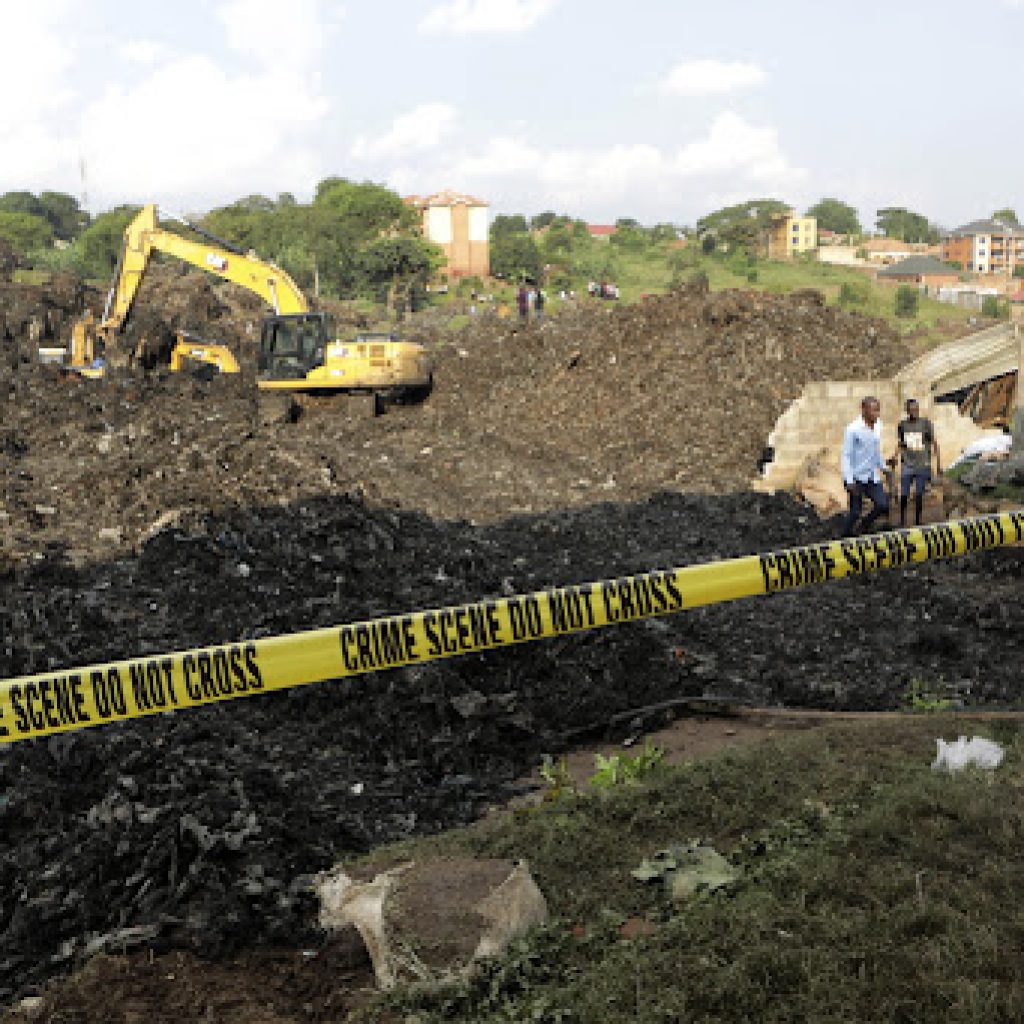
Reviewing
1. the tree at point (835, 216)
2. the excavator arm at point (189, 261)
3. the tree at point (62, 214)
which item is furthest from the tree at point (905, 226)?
the excavator arm at point (189, 261)

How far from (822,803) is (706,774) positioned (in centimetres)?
66

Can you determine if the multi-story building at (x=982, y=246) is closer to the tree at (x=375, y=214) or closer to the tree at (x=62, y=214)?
the tree at (x=375, y=214)

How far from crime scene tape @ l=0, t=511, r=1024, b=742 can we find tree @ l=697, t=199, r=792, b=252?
8715cm

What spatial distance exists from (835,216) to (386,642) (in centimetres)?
18003

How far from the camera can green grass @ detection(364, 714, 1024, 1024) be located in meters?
3.10

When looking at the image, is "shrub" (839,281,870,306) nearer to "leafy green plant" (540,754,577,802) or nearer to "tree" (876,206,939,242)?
"leafy green plant" (540,754,577,802)

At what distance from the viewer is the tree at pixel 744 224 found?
9275cm

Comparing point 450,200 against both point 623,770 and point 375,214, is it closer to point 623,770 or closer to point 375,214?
point 375,214

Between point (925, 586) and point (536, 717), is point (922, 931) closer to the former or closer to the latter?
point (536, 717)

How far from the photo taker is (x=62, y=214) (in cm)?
15650

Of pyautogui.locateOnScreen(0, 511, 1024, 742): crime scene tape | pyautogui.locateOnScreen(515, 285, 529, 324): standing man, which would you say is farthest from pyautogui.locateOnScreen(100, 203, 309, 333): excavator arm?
pyautogui.locateOnScreen(0, 511, 1024, 742): crime scene tape

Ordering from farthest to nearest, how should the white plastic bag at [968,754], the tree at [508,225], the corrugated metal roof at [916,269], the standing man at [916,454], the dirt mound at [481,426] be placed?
the tree at [508,225] < the corrugated metal roof at [916,269] < the dirt mound at [481,426] < the standing man at [916,454] < the white plastic bag at [968,754]

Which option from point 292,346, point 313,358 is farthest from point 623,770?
point 292,346

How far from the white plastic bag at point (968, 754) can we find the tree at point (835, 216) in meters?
172
